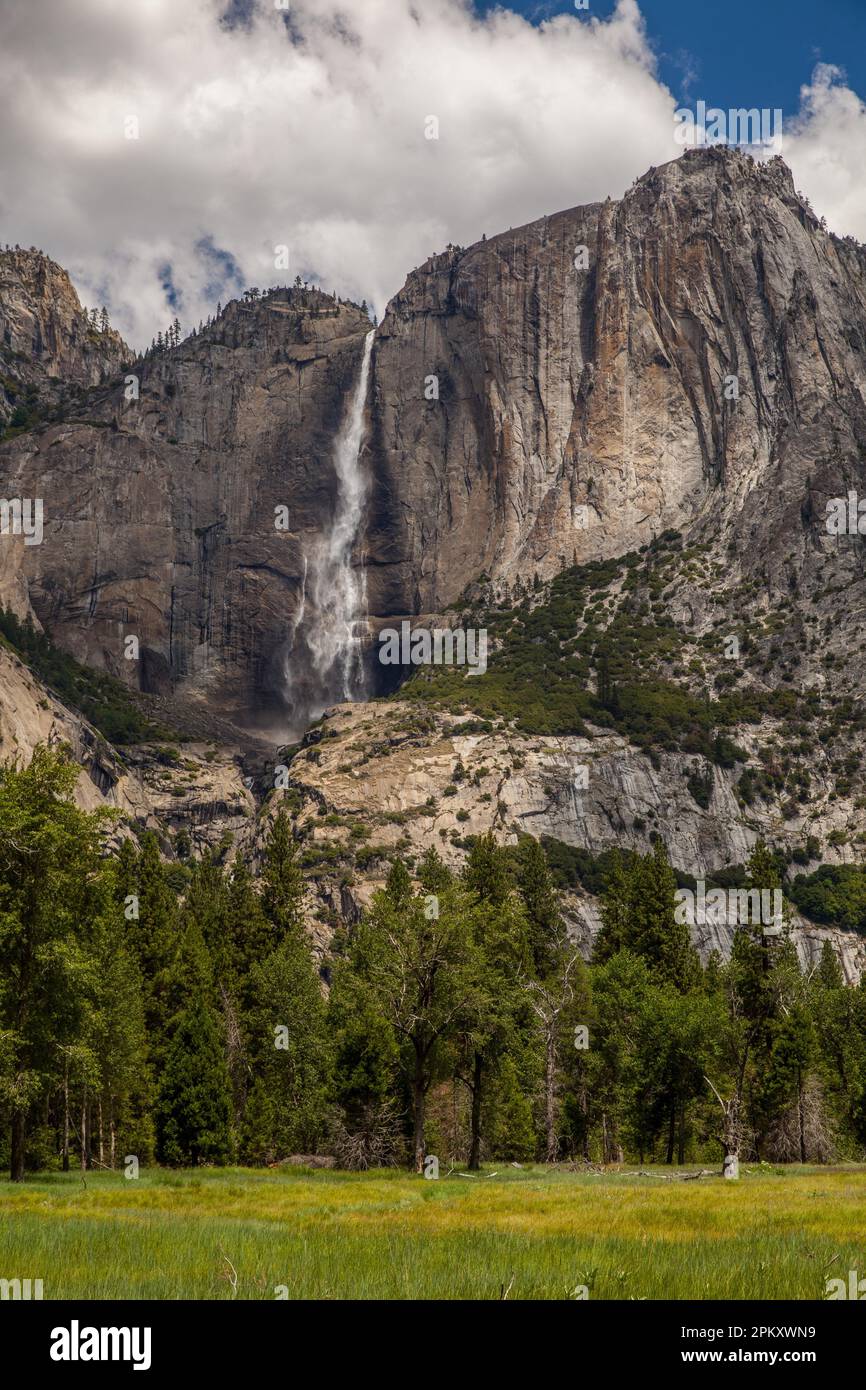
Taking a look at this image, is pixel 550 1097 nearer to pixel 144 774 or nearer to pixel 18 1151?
pixel 18 1151

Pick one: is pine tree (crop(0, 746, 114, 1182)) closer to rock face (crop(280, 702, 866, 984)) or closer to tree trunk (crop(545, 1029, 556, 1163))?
tree trunk (crop(545, 1029, 556, 1163))

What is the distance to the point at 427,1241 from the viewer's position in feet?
59.9

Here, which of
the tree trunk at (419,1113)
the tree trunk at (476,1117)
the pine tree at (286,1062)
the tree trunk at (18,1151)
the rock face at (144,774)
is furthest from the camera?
the rock face at (144,774)

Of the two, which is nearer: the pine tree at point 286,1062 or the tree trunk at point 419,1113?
the tree trunk at point 419,1113

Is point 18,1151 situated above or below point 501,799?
below

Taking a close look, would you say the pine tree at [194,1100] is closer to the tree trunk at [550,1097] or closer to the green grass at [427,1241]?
the tree trunk at [550,1097]

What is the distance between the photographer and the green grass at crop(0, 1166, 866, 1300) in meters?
13.0

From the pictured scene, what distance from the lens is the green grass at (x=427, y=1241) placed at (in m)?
13.0

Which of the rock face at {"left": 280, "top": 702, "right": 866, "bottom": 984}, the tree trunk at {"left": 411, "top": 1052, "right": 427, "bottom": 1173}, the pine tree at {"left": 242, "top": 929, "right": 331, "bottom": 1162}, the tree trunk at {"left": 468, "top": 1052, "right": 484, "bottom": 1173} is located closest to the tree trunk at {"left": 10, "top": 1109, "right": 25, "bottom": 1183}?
the tree trunk at {"left": 411, "top": 1052, "right": 427, "bottom": 1173}

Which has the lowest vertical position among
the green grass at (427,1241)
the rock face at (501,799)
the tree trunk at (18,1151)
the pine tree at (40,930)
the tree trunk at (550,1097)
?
the tree trunk at (550,1097)

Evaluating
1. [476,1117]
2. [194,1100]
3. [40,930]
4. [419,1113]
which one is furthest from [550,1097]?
[40,930]

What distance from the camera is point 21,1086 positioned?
35.2m

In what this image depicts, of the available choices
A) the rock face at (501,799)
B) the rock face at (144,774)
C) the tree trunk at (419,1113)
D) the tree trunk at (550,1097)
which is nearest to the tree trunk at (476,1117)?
the tree trunk at (419,1113)
